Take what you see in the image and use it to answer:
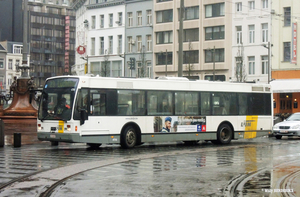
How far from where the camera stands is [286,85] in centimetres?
5556

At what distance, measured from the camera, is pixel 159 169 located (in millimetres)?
14531

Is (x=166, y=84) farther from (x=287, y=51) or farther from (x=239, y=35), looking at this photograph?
(x=239, y=35)

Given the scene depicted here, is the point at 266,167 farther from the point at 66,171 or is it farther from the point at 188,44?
the point at 188,44

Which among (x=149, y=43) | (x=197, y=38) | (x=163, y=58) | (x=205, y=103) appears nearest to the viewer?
(x=205, y=103)

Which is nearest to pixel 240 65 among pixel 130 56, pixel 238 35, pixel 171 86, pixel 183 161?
pixel 238 35

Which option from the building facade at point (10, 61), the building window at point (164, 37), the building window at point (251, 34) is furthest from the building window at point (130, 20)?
the building facade at point (10, 61)

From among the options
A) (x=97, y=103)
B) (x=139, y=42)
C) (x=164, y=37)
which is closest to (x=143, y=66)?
(x=164, y=37)

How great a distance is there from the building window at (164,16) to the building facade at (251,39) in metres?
9.55

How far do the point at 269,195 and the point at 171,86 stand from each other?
1365 cm

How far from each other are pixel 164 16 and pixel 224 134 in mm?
48307

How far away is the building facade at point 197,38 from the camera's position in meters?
65.4

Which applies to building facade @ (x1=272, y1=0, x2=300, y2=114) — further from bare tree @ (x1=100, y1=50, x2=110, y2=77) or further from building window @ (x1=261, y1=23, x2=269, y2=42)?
bare tree @ (x1=100, y1=50, x2=110, y2=77)

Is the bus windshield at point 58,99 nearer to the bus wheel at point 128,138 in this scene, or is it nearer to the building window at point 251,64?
the bus wheel at point 128,138

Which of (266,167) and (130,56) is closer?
(266,167)
